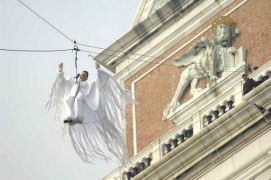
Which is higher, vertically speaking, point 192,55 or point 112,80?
point 192,55

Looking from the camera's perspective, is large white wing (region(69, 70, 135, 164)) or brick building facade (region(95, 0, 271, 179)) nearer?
large white wing (region(69, 70, 135, 164))

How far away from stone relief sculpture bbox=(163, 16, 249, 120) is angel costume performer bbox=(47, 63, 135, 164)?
236 inches

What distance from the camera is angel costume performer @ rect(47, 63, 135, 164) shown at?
34.3 meters

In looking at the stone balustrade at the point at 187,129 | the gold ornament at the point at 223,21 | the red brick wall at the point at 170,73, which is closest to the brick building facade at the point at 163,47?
the red brick wall at the point at 170,73

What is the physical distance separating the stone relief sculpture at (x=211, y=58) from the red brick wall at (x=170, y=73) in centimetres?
19

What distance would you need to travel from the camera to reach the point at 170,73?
1689 inches

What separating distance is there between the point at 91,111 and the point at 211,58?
707 cm

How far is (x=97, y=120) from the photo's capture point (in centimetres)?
3466

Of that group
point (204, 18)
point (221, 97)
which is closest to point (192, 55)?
point (204, 18)

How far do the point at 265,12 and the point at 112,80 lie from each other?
7584mm

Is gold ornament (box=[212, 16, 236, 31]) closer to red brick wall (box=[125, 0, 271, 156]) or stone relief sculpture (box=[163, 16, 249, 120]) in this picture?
stone relief sculpture (box=[163, 16, 249, 120])

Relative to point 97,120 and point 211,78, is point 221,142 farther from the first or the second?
point 211,78

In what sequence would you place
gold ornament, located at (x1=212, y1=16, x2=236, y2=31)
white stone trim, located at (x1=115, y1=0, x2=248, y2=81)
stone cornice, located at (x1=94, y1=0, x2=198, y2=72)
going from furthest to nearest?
stone cornice, located at (x1=94, y1=0, x2=198, y2=72) → white stone trim, located at (x1=115, y1=0, x2=248, y2=81) → gold ornament, located at (x1=212, y1=16, x2=236, y2=31)

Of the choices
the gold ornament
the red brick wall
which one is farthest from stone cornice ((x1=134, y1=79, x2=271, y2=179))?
the gold ornament
